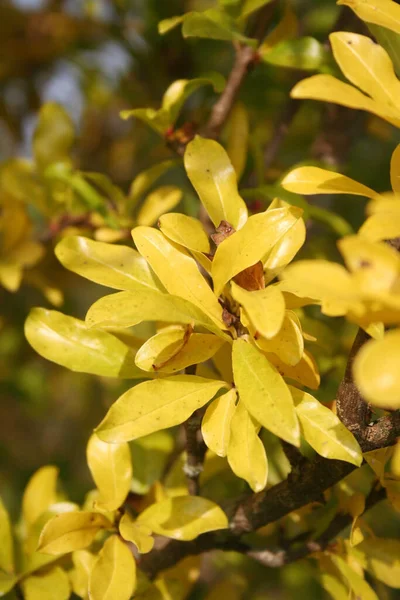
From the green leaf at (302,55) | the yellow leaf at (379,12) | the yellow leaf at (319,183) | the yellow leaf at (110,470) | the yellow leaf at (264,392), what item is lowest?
the yellow leaf at (110,470)

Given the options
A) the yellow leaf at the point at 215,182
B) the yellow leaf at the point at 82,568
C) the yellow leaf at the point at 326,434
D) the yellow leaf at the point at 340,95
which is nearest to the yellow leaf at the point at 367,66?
the yellow leaf at the point at 340,95

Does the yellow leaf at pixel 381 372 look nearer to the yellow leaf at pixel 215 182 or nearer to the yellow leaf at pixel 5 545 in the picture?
the yellow leaf at pixel 215 182

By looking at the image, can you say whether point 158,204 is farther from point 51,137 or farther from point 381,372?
point 381,372

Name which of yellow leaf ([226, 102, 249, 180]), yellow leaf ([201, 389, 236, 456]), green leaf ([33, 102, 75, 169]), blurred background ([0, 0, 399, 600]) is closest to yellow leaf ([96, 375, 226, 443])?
yellow leaf ([201, 389, 236, 456])

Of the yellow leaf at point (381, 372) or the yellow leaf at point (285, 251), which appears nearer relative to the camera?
the yellow leaf at point (381, 372)

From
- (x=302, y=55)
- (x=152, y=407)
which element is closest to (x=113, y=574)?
(x=152, y=407)

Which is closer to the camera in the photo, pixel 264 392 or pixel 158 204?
pixel 264 392

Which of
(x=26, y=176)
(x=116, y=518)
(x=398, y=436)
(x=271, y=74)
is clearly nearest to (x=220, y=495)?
(x=116, y=518)
